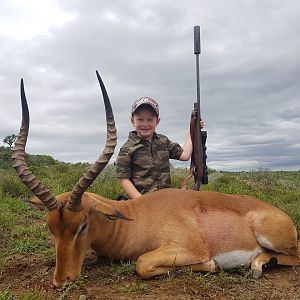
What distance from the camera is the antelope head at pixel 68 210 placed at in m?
4.91

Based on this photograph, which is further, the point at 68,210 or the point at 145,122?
the point at 145,122

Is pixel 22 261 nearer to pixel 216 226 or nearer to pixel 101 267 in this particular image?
pixel 101 267

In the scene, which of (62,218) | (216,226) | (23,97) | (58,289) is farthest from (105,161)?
(216,226)

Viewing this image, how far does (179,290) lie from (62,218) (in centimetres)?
152

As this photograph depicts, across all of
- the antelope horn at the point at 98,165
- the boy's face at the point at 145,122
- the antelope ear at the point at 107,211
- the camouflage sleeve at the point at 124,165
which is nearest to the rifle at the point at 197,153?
the boy's face at the point at 145,122

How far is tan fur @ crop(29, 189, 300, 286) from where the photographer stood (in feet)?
17.9

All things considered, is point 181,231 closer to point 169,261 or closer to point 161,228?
point 161,228

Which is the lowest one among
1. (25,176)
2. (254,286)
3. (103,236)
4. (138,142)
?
(254,286)

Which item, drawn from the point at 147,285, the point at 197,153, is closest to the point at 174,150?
the point at 197,153

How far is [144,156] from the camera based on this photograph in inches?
314

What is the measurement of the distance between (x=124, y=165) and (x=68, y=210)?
2.87 metres

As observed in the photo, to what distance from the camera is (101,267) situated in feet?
19.2

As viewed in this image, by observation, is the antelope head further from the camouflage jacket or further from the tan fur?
the camouflage jacket

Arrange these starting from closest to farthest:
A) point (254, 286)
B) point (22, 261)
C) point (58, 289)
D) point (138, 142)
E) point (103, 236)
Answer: point (58, 289) → point (254, 286) → point (103, 236) → point (22, 261) → point (138, 142)
